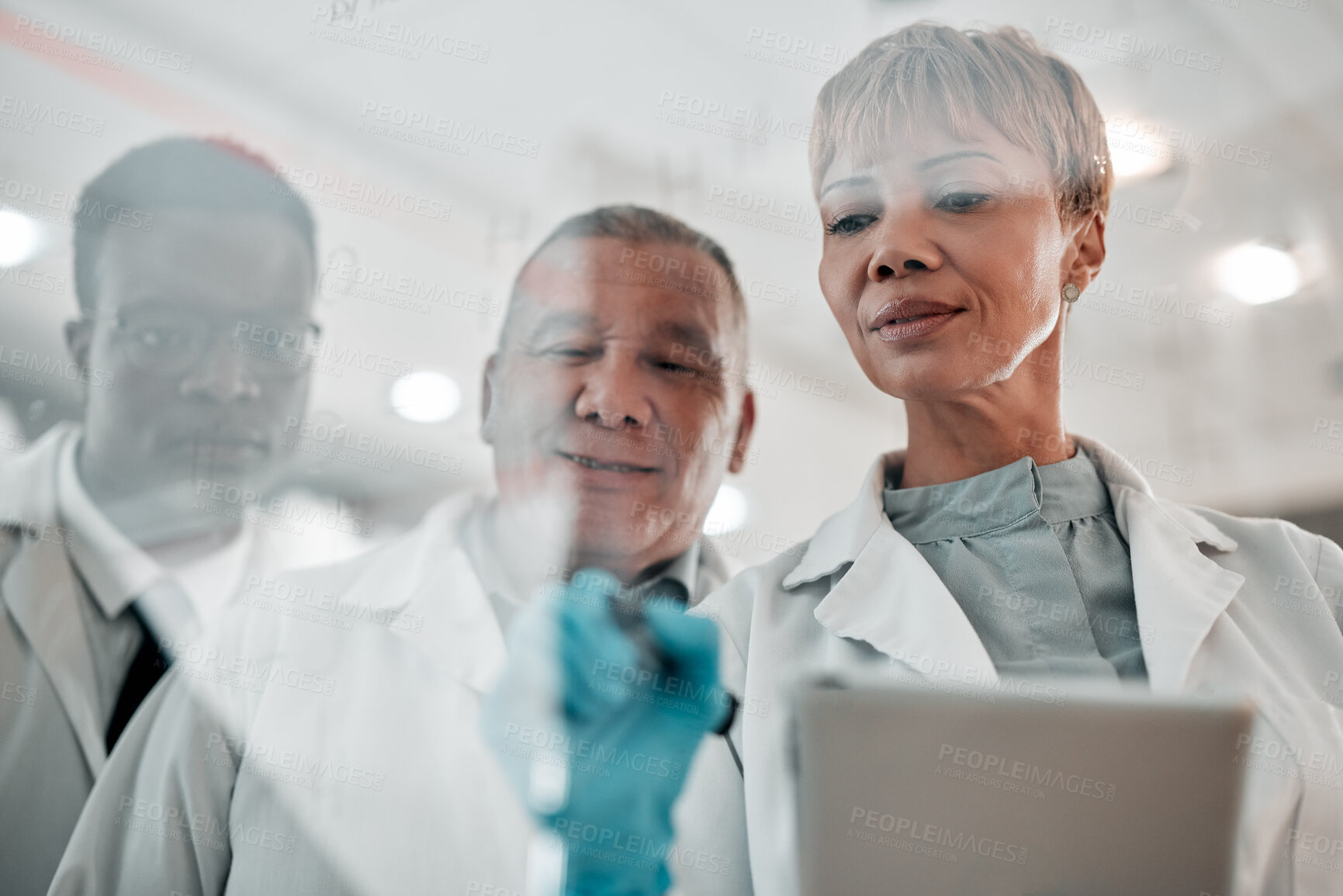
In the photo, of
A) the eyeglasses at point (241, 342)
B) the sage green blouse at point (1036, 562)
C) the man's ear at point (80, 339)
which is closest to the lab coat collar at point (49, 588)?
the man's ear at point (80, 339)

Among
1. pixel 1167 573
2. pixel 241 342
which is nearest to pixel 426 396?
pixel 241 342

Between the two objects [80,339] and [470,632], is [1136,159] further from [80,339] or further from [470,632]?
[80,339]

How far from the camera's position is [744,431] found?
106cm

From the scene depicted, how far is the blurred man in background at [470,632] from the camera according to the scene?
3.39 ft

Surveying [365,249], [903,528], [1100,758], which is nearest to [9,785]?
[365,249]

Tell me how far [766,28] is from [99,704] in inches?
51.5

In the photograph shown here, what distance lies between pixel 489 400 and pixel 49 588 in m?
0.73

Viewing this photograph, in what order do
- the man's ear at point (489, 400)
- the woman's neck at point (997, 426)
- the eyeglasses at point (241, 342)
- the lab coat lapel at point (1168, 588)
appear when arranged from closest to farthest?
the lab coat lapel at point (1168, 588) → the woman's neck at point (997, 426) → the man's ear at point (489, 400) → the eyeglasses at point (241, 342)

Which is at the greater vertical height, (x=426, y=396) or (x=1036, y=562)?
(x=426, y=396)

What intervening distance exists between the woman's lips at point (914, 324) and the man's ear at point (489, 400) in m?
0.52

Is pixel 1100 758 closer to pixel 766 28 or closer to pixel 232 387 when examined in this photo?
pixel 766 28

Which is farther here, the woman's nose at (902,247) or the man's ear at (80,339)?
the man's ear at (80,339)

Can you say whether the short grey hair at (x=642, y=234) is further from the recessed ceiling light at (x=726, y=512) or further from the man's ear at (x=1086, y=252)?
the man's ear at (x=1086, y=252)

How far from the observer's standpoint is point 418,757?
1053 millimetres
